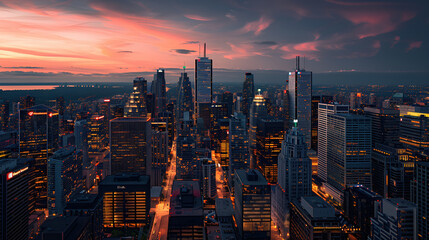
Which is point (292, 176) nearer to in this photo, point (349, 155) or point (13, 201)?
point (349, 155)

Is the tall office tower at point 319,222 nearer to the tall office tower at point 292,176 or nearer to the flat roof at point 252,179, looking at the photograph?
the flat roof at point 252,179

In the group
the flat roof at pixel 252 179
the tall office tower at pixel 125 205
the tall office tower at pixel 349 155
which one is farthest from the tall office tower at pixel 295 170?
the tall office tower at pixel 125 205

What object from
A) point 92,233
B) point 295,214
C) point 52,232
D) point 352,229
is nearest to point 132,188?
point 92,233

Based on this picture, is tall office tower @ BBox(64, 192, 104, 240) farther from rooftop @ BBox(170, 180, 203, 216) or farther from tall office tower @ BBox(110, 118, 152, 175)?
tall office tower @ BBox(110, 118, 152, 175)

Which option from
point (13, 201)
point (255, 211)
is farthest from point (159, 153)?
point (13, 201)

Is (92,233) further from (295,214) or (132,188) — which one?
(295,214)
